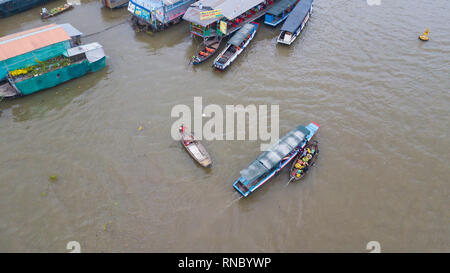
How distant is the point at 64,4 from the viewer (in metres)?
37.8

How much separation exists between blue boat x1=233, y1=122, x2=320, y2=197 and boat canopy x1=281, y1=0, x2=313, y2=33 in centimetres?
1481

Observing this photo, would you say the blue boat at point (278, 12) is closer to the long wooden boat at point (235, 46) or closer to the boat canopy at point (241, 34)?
the long wooden boat at point (235, 46)

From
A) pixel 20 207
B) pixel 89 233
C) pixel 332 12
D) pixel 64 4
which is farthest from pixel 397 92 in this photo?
pixel 64 4

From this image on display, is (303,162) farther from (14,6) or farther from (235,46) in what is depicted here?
(14,6)

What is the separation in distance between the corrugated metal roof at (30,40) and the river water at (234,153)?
13.4ft

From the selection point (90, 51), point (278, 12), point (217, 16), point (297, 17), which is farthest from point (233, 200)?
point (278, 12)

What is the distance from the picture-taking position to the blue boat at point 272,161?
19125 mm

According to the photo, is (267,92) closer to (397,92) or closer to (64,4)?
(397,92)

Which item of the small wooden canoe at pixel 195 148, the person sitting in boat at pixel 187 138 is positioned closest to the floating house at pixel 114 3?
the small wooden canoe at pixel 195 148

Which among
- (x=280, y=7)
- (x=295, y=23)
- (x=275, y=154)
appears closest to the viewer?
(x=275, y=154)

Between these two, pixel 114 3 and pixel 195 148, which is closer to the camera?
pixel 195 148

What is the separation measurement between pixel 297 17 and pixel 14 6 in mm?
35476

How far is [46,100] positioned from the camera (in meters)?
25.4
